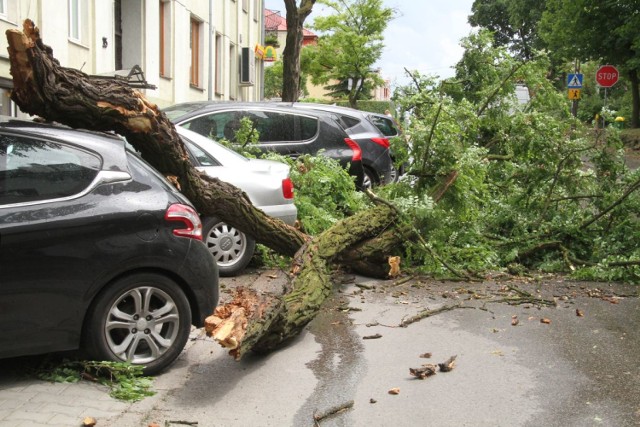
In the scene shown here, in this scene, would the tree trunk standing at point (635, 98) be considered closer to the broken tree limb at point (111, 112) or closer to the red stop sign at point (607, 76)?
the red stop sign at point (607, 76)

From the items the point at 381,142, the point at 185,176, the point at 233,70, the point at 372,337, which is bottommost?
the point at 372,337

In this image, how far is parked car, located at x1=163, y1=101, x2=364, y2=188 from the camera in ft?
38.7

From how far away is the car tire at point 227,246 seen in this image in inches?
343

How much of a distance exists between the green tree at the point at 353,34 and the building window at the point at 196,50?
72.8 feet

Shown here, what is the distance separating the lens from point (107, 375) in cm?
520

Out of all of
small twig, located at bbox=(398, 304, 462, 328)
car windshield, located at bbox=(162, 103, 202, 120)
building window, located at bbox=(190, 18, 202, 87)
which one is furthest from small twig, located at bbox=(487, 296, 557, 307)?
building window, located at bbox=(190, 18, 202, 87)

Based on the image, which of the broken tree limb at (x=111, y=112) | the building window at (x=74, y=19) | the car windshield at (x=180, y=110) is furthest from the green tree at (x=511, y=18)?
the broken tree limb at (x=111, y=112)

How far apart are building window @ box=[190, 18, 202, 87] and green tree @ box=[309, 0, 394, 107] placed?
22175mm

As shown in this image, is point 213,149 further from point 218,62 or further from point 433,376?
point 218,62

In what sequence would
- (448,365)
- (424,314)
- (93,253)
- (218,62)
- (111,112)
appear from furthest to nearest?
(218,62)
(424,314)
(111,112)
(448,365)
(93,253)

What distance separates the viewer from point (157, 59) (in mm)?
23312

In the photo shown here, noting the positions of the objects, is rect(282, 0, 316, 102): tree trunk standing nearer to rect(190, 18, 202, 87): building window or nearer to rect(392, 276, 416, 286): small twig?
rect(190, 18, 202, 87): building window

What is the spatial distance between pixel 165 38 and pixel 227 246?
17.4 metres

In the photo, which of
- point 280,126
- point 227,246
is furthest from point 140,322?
point 280,126
